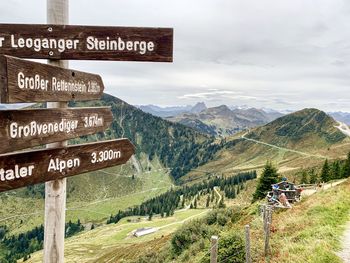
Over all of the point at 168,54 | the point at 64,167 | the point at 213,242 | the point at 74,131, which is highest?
the point at 168,54

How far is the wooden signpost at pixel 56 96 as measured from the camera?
4.31 metres

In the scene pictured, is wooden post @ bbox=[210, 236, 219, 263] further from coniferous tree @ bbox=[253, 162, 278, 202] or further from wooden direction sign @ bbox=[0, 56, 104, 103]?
coniferous tree @ bbox=[253, 162, 278, 202]

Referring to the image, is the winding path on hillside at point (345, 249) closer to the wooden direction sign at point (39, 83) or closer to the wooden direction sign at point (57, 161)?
the wooden direction sign at point (57, 161)

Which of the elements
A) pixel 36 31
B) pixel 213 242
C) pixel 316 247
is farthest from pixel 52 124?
pixel 316 247

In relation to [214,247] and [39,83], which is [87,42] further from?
[214,247]

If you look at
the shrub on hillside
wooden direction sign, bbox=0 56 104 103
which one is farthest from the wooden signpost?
the shrub on hillside

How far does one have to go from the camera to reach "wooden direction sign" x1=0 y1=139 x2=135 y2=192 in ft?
14.4

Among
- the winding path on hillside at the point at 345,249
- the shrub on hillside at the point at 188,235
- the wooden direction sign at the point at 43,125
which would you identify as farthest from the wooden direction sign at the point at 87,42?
the shrub on hillside at the point at 188,235

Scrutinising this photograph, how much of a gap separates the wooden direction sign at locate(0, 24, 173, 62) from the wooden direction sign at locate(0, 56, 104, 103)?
386mm

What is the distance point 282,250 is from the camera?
537 inches

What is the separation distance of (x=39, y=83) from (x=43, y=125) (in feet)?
1.97

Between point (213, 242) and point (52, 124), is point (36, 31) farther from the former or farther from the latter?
point (213, 242)

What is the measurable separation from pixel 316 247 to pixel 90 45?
11.7 m

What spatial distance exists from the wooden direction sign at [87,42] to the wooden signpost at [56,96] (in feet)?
0.04
